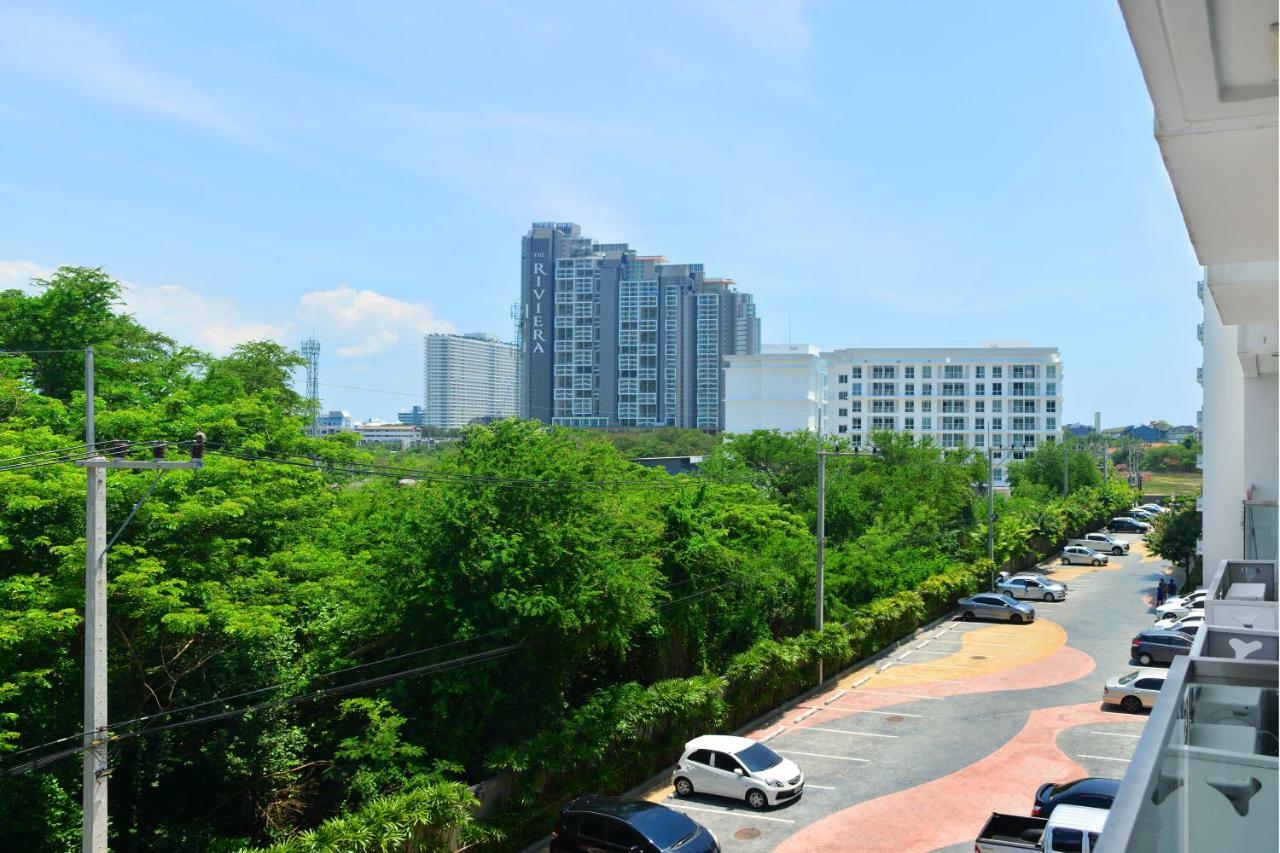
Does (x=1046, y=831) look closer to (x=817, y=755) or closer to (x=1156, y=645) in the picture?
(x=817, y=755)

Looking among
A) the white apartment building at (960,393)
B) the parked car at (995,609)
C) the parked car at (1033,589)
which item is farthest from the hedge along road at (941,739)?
the white apartment building at (960,393)

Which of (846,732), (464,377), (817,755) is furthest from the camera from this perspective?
(464,377)

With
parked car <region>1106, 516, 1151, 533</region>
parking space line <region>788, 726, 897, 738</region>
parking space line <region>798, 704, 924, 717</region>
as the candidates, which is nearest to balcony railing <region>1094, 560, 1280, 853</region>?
parking space line <region>788, 726, 897, 738</region>

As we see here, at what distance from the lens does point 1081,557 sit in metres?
43.9

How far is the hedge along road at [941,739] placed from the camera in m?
14.8

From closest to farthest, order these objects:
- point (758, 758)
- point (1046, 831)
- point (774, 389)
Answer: point (1046, 831) < point (758, 758) < point (774, 389)

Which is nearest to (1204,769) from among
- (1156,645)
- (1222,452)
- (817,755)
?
(817,755)

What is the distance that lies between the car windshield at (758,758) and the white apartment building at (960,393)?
6849cm

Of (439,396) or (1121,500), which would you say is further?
(439,396)

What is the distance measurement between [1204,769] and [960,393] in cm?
8550

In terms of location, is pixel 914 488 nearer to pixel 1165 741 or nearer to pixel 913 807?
pixel 913 807

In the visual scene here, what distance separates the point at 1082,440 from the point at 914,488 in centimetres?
5002

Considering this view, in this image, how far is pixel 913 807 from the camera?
15289 millimetres

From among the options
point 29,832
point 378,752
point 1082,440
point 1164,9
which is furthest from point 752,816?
point 1082,440
